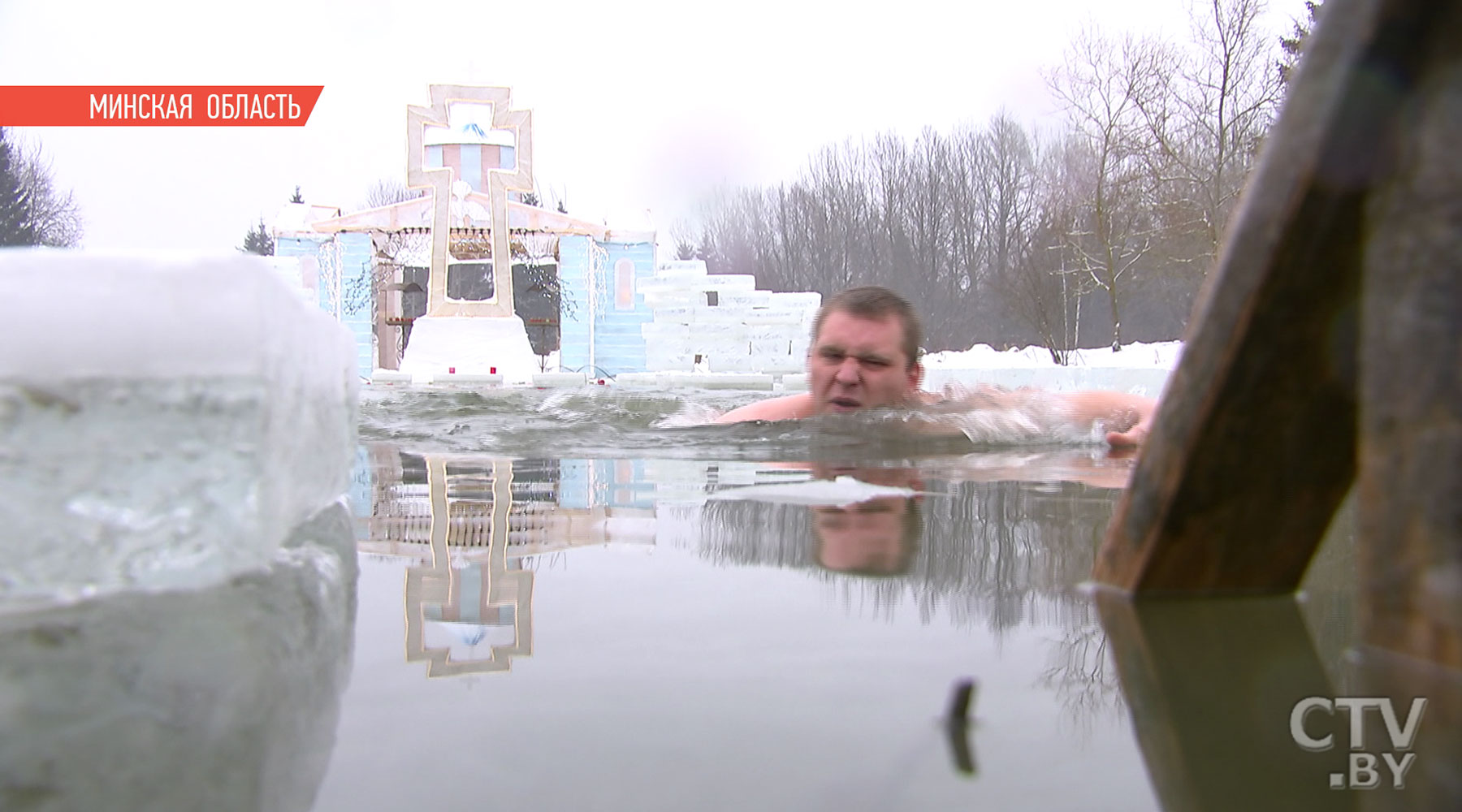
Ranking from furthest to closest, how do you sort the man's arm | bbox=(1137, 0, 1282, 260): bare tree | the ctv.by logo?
bbox=(1137, 0, 1282, 260): bare tree < the man's arm < the ctv.by logo

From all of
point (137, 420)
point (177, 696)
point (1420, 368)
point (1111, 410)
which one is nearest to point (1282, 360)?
point (1420, 368)

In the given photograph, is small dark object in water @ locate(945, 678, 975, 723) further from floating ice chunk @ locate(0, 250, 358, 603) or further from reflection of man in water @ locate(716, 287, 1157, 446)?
reflection of man in water @ locate(716, 287, 1157, 446)

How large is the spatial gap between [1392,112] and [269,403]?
118cm

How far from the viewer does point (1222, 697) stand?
90 cm

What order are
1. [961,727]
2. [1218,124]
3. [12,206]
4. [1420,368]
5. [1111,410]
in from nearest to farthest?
[1420,368]
[961,727]
[1111,410]
[1218,124]
[12,206]

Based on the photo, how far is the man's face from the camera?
4.50 metres

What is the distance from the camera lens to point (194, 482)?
1145mm

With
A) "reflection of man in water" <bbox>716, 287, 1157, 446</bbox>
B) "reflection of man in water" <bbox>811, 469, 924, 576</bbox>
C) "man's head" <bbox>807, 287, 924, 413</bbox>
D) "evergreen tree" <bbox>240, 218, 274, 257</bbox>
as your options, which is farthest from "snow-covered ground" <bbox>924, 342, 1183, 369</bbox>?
"evergreen tree" <bbox>240, 218, 274, 257</bbox>

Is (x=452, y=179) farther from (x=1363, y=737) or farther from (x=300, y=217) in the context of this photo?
(x=1363, y=737)

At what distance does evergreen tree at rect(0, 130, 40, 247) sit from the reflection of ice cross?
54.8 feet

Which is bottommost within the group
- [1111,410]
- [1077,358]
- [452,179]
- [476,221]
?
[1111,410]

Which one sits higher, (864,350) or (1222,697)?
(864,350)

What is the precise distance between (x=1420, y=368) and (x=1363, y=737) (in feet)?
0.98

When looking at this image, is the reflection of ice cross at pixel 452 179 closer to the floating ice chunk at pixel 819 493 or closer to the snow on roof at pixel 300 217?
the snow on roof at pixel 300 217
